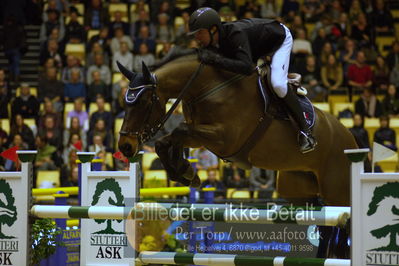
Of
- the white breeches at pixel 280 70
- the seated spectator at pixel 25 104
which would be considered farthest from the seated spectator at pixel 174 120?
the white breeches at pixel 280 70

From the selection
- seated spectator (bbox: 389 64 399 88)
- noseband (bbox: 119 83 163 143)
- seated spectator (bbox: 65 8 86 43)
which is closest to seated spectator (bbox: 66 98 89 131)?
seated spectator (bbox: 65 8 86 43)

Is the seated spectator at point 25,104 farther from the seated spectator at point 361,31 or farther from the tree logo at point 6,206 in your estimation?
the tree logo at point 6,206

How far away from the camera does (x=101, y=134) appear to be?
1138cm

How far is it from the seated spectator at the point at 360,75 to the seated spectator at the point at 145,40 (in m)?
3.56

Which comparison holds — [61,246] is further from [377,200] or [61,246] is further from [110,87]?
[110,87]

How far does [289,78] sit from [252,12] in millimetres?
8857

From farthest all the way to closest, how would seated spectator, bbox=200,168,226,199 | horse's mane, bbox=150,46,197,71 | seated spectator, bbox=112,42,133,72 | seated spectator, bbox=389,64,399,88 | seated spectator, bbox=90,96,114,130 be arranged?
seated spectator, bbox=389,64,399,88
seated spectator, bbox=112,42,133,72
seated spectator, bbox=90,96,114,130
seated spectator, bbox=200,168,226,199
horse's mane, bbox=150,46,197,71

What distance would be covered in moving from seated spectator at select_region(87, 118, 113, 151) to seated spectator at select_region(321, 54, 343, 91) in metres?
4.00

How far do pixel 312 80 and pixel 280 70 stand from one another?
7223 millimetres

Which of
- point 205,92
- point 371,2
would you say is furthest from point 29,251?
point 371,2

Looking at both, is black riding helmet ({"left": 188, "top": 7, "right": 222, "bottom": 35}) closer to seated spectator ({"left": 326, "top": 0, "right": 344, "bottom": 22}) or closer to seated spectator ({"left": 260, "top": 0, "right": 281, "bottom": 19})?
seated spectator ({"left": 260, "top": 0, "right": 281, "bottom": 19})

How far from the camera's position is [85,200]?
18.2ft

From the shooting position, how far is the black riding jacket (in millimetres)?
5277

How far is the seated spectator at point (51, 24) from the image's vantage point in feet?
46.2
